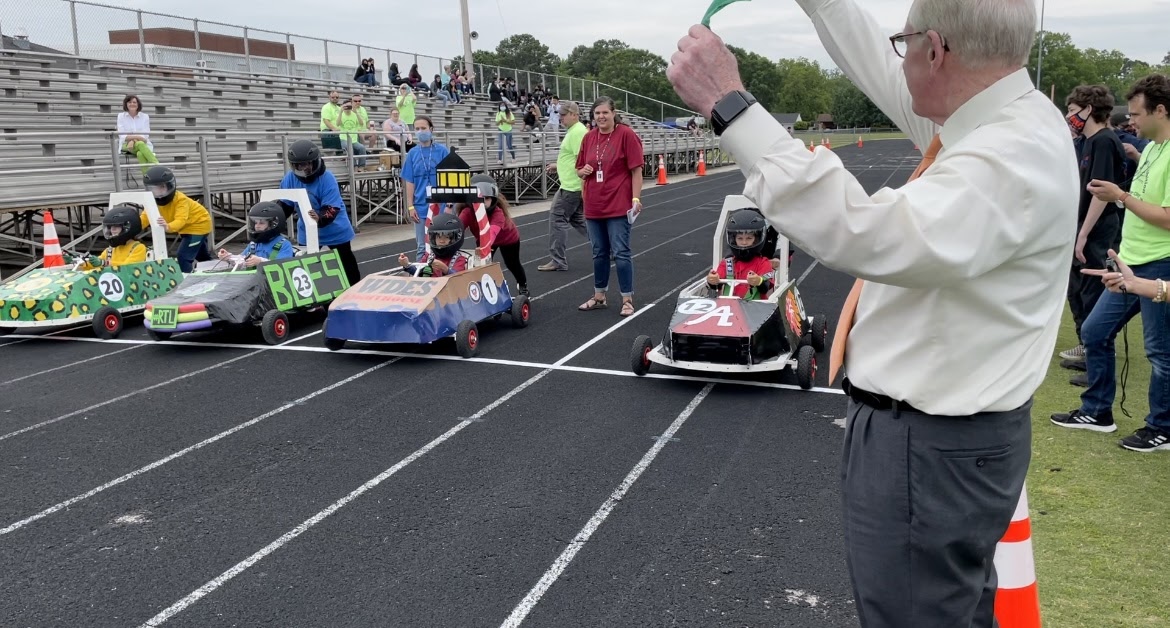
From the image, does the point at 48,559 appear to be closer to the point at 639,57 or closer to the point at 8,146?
the point at 8,146

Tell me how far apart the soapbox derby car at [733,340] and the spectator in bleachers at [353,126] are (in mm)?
12688

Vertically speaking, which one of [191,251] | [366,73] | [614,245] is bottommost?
[614,245]

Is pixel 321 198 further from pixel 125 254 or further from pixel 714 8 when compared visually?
pixel 714 8

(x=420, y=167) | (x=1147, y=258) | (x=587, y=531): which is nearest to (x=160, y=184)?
(x=420, y=167)

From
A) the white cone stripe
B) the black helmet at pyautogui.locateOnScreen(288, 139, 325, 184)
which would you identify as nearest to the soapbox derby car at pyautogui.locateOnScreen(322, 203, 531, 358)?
the black helmet at pyautogui.locateOnScreen(288, 139, 325, 184)

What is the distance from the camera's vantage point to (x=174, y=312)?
8.48 metres

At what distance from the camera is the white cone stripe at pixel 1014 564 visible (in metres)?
2.67

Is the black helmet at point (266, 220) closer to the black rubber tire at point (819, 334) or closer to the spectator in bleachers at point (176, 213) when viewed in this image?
the spectator in bleachers at point (176, 213)

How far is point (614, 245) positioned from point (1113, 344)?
5035mm

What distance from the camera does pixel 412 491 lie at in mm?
5098

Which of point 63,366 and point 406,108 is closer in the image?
point 63,366

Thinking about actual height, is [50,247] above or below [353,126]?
below

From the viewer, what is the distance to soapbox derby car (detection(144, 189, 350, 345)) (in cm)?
852

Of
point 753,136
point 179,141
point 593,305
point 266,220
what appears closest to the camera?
point 753,136
